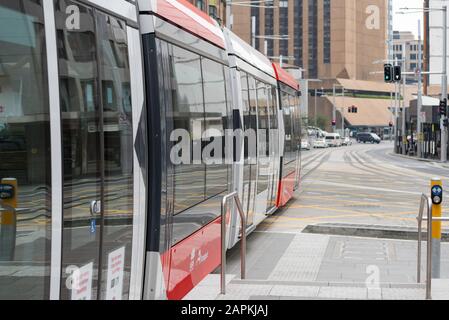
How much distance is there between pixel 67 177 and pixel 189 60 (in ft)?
9.90

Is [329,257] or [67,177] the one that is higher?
[67,177]

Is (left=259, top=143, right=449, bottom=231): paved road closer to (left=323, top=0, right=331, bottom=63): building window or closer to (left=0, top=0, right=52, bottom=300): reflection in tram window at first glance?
(left=0, top=0, right=52, bottom=300): reflection in tram window

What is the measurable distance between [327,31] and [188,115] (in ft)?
466

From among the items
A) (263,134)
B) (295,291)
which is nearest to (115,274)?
(295,291)

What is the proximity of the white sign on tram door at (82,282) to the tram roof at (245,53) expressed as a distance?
19.2 feet

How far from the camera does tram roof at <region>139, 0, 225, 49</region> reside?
573 cm

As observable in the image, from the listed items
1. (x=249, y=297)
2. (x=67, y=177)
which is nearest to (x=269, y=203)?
(x=249, y=297)

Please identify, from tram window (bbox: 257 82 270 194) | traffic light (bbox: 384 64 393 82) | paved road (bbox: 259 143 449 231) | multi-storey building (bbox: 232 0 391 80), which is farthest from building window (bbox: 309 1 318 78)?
tram window (bbox: 257 82 270 194)

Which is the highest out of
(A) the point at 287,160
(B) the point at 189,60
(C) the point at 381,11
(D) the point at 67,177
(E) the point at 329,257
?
Result: (C) the point at 381,11

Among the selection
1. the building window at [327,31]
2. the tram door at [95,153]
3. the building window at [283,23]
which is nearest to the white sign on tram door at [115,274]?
the tram door at [95,153]

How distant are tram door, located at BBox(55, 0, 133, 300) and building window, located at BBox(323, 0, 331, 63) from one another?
14247 cm

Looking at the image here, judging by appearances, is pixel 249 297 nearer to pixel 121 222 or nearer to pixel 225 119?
pixel 225 119

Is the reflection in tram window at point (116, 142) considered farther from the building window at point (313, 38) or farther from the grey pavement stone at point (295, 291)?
the building window at point (313, 38)

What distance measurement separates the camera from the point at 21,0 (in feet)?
11.6
